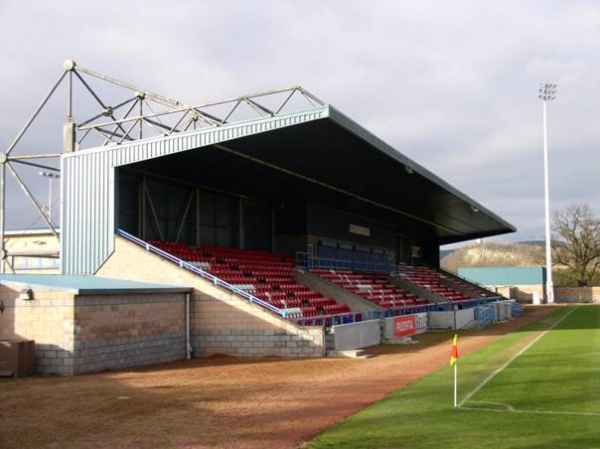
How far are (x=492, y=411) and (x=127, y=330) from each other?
11.4 metres

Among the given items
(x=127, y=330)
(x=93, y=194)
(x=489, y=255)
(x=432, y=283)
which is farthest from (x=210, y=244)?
(x=489, y=255)

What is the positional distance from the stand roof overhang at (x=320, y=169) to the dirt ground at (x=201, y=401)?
7.57 m

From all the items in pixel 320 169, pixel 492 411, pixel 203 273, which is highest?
pixel 320 169

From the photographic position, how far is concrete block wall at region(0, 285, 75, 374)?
1691cm

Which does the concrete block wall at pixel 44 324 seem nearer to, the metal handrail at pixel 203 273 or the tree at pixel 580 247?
the metal handrail at pixel 203 273

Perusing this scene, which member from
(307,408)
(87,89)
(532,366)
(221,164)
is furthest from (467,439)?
(87,89)

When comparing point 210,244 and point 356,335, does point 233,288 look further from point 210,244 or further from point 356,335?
point 210,244

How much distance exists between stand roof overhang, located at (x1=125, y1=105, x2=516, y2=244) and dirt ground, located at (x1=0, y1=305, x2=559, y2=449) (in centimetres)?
757

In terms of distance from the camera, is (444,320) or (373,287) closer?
(444,320)

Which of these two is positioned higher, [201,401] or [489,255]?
[489,255]

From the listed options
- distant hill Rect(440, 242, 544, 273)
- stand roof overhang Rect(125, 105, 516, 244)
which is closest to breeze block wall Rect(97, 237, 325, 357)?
stand roof overhang Rect(125, 105, 516, 244)

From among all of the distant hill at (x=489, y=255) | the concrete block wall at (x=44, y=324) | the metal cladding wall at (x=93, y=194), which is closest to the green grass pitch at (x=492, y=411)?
the concrete block wall at (x=44, y=324)

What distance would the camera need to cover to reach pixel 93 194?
23.5 meters

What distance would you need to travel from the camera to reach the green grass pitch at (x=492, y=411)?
9016 mm
